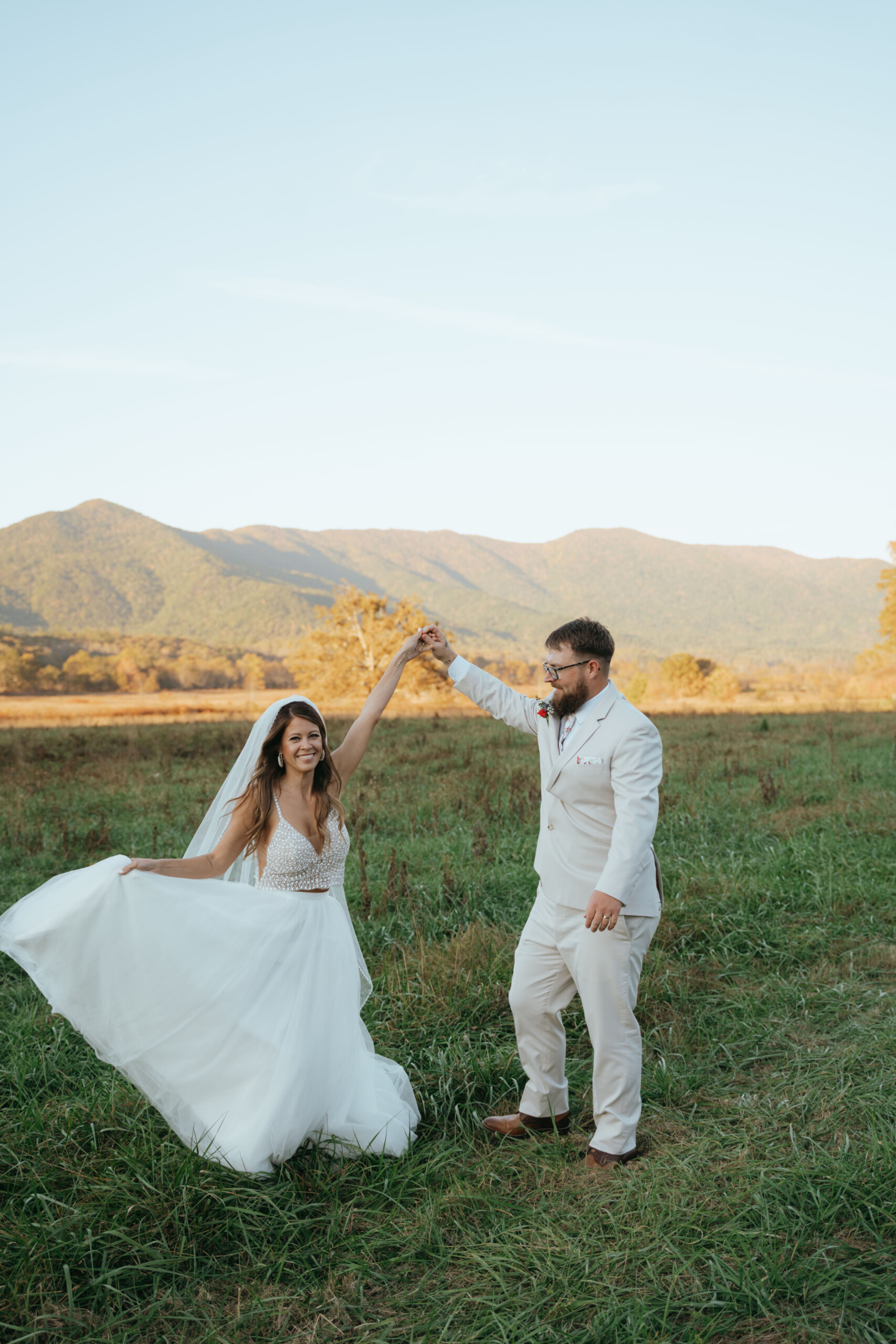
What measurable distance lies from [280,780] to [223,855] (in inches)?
17.0

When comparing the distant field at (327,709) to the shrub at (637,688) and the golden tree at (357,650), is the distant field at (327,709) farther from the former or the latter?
the shrub at (637,688)

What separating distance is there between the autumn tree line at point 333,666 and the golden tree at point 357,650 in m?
0.06

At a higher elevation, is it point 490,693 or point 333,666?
point 490,693

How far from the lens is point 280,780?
4180 mm

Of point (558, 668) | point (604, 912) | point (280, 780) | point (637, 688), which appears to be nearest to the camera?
point (604, 912)

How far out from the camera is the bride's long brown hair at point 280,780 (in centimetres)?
407

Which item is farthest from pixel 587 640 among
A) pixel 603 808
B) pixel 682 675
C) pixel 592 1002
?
pixel 682 675

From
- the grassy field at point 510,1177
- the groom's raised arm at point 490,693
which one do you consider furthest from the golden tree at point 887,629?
the groom's raised arm at point 490,693

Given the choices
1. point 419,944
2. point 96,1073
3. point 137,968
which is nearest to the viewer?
point 137,968

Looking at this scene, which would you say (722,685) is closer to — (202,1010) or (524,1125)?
(524,1125)

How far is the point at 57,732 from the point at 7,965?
55.6ft

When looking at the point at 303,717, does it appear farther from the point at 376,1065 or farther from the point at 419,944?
the point at 419,944

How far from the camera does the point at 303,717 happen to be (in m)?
Result: 4.15

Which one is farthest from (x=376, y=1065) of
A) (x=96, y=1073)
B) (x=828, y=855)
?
(x=828, y=855)
